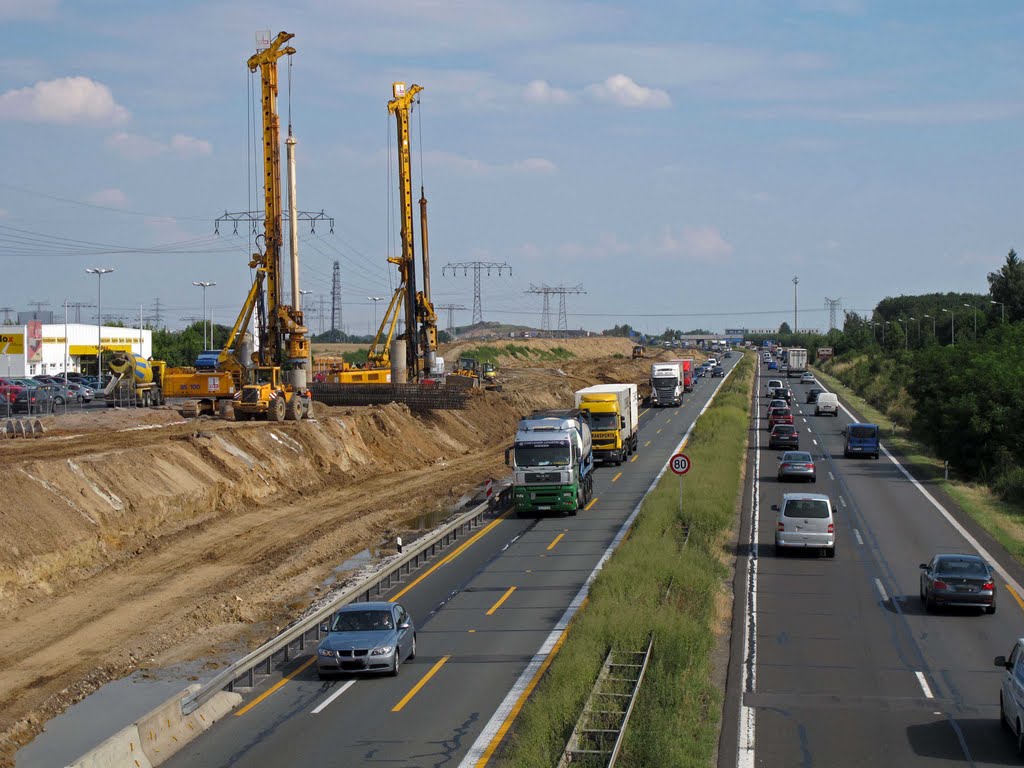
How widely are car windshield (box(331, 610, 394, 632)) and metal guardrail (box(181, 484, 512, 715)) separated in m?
1.27

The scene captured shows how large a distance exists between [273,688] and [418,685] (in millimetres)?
2776

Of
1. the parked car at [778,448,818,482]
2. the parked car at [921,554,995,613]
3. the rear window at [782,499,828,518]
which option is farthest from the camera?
the parked car at [778,448,818,482]

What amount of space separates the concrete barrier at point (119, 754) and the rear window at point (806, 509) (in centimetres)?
2284

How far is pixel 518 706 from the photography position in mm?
19375

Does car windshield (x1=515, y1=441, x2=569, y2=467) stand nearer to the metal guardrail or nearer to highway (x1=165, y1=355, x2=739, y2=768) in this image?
the metal guardrail

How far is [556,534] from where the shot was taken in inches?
1519

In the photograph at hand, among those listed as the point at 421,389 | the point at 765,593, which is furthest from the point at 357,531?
the point at 421,389

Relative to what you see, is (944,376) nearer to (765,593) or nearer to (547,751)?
(765,593)

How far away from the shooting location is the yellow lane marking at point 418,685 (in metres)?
19.6

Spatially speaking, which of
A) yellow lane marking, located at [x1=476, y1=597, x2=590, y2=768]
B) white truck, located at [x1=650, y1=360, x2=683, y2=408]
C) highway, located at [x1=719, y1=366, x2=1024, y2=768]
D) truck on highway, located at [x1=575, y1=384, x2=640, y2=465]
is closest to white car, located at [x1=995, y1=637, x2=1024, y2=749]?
highway, located at [x1=719, y1=366, x2=1024, y2=768]

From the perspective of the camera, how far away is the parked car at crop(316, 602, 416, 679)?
2141cm

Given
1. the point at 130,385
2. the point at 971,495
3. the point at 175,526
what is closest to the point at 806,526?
the point at 971,495

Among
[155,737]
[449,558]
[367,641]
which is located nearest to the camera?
[155,737]

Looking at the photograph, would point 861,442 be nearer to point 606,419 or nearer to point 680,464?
point 606,419
